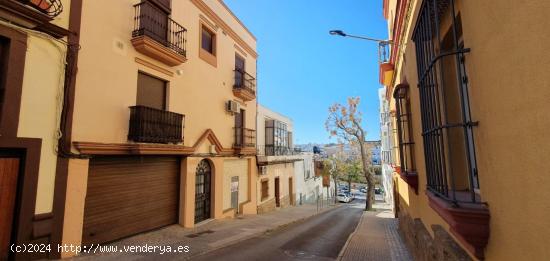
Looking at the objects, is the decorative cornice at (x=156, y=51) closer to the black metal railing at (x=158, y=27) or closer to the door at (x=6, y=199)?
the black metal railing at (x=158, y=27)

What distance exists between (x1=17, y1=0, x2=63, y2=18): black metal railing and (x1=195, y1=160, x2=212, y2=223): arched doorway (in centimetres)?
756

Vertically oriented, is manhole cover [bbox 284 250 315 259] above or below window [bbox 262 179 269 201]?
below

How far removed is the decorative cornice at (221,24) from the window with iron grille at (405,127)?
9696 millimetres

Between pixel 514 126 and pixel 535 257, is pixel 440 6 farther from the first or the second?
pixel 535 257

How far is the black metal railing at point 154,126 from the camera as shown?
8.73 metres

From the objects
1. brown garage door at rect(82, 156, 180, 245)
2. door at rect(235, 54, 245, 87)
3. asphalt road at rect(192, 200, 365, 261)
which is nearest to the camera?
brown garage door at rect(82, 156, 180, 245)

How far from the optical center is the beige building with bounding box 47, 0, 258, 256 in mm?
7656

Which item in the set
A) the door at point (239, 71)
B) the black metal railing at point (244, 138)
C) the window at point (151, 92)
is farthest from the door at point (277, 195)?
the window at point (151, 92)

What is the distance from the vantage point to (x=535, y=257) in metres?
1.77

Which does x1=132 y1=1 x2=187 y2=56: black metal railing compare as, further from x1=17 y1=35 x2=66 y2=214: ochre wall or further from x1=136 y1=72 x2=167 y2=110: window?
x1=17 y1=35 x2=66 y2=214: ochre wall

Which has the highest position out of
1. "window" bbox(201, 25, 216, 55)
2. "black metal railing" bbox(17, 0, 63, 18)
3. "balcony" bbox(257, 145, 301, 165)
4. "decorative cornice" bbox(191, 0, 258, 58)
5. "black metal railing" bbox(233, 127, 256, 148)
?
"decorative cornice" bbox(191, 0, 258, 58)

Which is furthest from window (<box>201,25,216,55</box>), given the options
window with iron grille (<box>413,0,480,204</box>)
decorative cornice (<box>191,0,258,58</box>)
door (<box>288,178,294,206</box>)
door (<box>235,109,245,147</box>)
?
door (<box>288,178,294,206</box>)

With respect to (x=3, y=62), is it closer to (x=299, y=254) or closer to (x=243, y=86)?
(x=299, y=254)

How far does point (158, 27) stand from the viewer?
9969 millimetres
